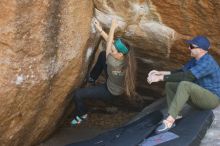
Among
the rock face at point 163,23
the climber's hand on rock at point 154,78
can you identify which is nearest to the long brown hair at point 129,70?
the rock face at point 163,23

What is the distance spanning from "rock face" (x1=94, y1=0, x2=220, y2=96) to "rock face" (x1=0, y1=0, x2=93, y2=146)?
364mm

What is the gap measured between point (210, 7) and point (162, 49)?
94 cm

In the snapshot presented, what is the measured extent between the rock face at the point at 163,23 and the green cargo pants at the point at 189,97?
0.67 m

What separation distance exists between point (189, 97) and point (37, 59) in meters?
1.66

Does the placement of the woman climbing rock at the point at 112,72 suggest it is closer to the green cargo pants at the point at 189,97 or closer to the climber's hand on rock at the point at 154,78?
the climber's hand on rock at the point at 154,78

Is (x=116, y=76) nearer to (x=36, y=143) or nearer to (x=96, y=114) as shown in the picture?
(x=36, y=143)

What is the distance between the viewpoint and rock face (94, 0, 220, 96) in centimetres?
569

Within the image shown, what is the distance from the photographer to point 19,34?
522 centimetres

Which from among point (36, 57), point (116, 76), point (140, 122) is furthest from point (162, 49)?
→ point (36, 57)

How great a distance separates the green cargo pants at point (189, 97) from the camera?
5.23m

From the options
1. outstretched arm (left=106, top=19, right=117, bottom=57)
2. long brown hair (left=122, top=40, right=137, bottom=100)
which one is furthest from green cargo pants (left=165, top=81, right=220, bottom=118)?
outstretched arm (left=106, top=19, right=117, bottom=57)

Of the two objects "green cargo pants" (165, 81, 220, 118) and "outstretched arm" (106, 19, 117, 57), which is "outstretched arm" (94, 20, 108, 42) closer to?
"outstretched arm" (106, 19, 117, 57)

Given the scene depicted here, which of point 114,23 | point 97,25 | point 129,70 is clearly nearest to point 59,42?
point 97,25

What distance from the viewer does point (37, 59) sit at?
18.0 feet
